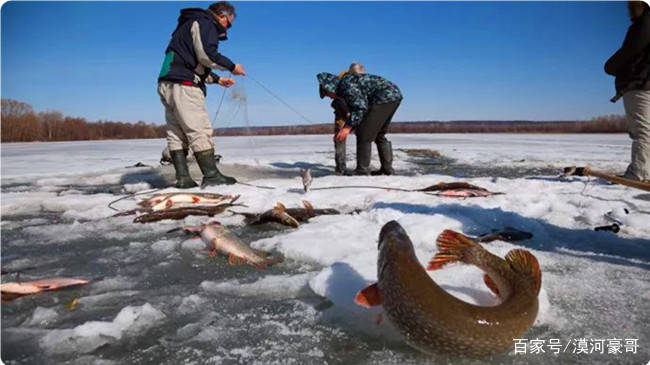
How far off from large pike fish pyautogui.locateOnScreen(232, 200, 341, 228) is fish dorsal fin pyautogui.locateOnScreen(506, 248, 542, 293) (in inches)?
85.1

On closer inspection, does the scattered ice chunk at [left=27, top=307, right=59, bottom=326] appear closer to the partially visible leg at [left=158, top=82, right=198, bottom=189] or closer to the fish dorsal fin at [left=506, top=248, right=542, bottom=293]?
the fish dorsal fin at [left=506, top=248, right=542, bottom=293]

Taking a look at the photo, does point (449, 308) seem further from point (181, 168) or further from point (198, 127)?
point (181, 168)

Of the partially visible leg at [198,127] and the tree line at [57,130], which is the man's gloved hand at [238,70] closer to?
the partially visible leg at [198,127]

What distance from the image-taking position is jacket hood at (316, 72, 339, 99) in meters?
7.49

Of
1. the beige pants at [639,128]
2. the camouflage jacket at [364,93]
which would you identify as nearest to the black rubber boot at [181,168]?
the camouflage jacket at [364,93]

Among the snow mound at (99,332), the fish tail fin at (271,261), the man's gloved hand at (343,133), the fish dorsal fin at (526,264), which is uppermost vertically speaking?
the man's gloved hand at (343,133)

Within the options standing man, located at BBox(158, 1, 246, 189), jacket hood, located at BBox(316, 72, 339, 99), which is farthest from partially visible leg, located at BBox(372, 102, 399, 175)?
standing man, located at BBox(158, 1, 246, 189)

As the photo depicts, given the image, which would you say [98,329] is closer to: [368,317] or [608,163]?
[368,317]

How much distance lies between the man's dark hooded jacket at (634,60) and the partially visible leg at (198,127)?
5653mm

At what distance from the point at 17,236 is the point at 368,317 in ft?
11.3

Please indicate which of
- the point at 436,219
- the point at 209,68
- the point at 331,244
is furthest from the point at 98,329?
the point at 209,68

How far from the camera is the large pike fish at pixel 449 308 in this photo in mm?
1486

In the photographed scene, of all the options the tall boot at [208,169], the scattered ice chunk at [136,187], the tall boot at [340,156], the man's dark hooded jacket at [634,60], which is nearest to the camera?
the man's dark hooded jacket at [634,60]

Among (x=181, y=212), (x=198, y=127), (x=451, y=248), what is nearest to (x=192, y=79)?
(x=198, y=127)
